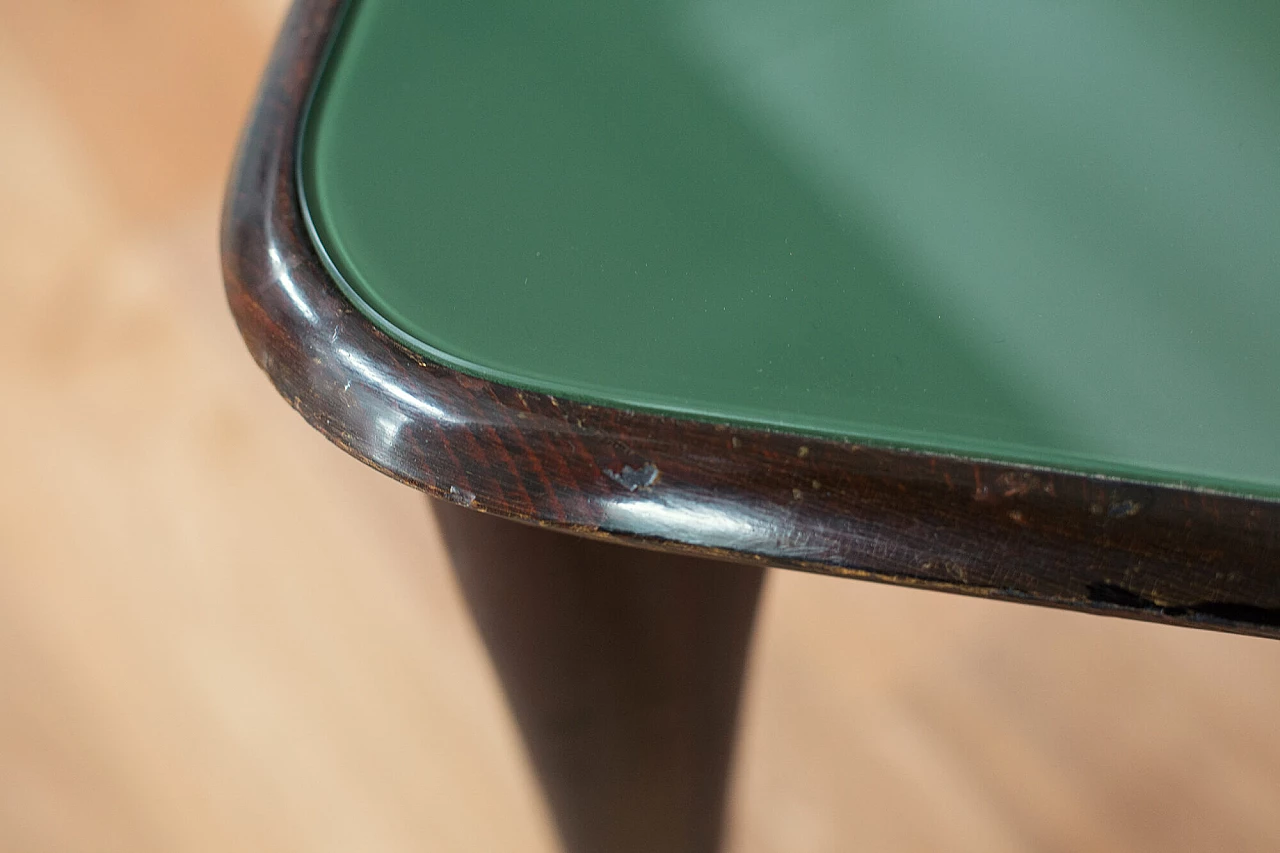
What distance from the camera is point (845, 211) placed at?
0.35 metres

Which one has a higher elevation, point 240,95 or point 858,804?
point 240,95

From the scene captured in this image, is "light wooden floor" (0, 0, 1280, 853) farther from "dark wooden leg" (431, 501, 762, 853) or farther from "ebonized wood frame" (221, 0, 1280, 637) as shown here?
"ebonized wood frame" (221, 0, 1280, 637)

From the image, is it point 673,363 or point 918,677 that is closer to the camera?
point 673,363

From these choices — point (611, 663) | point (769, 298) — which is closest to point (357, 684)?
point (611, 663)

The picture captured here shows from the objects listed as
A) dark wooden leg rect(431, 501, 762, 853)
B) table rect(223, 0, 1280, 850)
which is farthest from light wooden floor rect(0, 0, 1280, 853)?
table rect(223, 0, 1280, 850)

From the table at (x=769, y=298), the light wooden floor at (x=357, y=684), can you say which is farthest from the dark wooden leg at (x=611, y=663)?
the light wooden floor at (x=357, y=684)

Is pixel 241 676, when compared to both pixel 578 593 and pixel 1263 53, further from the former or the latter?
pixel 1263 53

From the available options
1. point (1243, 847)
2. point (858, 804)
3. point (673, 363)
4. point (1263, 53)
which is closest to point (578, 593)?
point (673, 363)

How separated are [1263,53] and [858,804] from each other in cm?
50

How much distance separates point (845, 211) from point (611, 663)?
0.18 m

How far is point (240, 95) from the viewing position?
122 cm

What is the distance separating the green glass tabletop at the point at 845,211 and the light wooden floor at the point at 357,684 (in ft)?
1.30

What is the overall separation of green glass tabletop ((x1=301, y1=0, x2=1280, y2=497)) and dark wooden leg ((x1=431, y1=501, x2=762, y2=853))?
0.08 m

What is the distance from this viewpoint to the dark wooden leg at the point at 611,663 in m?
0.38
